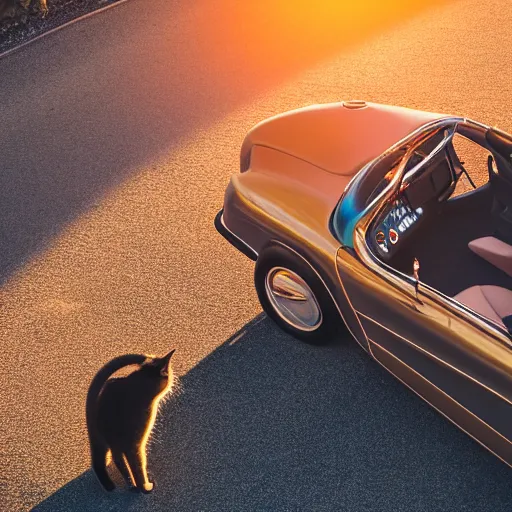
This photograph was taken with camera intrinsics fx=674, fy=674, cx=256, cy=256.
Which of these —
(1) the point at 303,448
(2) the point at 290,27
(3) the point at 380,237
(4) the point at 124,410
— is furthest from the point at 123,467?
(2) the point at 290,27

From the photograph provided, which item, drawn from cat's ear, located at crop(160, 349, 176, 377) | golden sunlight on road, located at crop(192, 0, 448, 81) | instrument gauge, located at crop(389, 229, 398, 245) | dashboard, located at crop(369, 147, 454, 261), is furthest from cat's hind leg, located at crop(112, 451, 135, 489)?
golden sunlight on road, located at crop(192, 0, 448, 81)

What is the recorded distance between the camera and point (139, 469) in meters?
3.52

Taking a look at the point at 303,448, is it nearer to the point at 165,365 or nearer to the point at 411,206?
the point at 165,365

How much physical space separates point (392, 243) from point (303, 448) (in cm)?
124

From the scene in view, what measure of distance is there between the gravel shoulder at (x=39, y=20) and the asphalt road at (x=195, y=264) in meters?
0.30

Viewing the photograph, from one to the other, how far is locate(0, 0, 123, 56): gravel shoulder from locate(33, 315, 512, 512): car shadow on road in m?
5.94

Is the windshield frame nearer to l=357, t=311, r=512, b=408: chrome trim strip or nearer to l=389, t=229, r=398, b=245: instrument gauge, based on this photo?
l=389, t=229, r=398, b=245: instrument gauge

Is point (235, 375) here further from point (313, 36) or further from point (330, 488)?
point (313, 36)

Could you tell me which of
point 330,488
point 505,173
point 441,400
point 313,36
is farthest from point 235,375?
point 313,36

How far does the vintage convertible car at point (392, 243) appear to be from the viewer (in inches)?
125

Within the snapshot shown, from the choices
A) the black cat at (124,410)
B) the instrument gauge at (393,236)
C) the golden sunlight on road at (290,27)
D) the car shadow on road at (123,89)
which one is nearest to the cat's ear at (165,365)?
the black cat at (124,410)

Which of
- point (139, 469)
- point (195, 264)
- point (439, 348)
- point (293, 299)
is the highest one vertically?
point (439, 348)

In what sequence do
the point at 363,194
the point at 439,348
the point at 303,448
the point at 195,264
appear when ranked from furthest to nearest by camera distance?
the point at 195,264 → the point at 303,448 → the point at 363,194 → the point at 439,348

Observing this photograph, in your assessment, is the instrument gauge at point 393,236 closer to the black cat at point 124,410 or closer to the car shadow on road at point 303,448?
the car shadow on road at point 303,448
